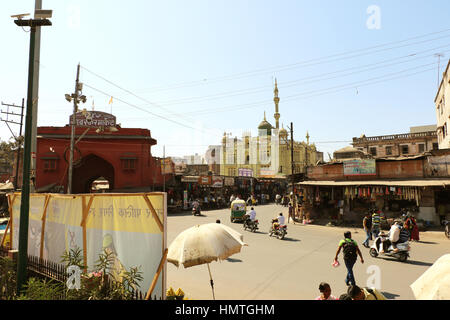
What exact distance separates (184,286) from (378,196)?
18397 mm

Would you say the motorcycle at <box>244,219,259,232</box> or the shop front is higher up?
the shop front

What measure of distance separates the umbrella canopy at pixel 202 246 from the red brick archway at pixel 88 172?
2999 centimetres

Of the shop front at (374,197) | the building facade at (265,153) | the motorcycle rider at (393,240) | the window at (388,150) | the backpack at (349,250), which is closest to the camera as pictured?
the backpack at (349,250)

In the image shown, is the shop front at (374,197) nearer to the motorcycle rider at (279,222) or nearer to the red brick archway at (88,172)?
the motorcycle rider at (279,222)

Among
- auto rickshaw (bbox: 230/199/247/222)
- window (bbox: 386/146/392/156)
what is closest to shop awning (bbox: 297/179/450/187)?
auto rickshaw (bbox: 230/199/247/222)

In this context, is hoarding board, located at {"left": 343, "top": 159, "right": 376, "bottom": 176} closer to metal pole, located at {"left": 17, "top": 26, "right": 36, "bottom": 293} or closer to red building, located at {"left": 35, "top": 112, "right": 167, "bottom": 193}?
red building, located at {"left": 35, "top": 112, "right": 167, "bottom": 193}

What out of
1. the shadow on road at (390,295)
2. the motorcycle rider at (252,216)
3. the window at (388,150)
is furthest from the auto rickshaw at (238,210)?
the window at (388,150)

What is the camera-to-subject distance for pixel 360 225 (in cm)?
2134

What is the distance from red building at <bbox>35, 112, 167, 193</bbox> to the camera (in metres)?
28.8

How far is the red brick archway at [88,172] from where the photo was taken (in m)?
32.1

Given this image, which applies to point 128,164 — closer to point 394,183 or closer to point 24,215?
point 394,183

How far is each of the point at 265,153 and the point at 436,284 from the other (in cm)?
6123

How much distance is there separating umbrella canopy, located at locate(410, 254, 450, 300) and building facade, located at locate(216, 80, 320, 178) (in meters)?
50.4
